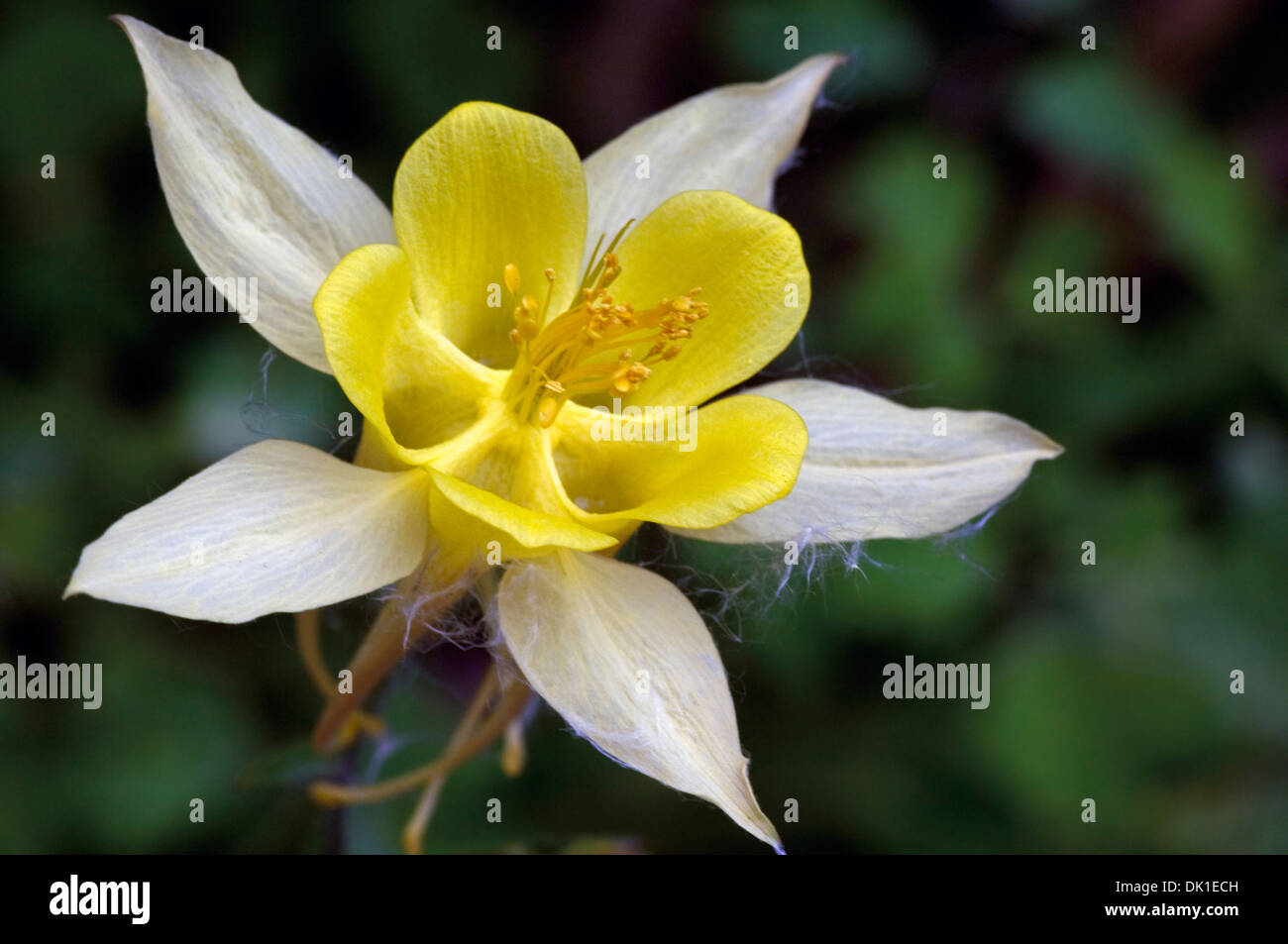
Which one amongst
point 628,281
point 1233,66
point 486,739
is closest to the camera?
point 628,281

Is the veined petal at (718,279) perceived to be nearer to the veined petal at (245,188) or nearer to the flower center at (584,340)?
the flower center at (584,340)

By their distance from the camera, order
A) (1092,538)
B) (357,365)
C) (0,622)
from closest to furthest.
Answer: (357,365) → (0,622) → (1092,538)

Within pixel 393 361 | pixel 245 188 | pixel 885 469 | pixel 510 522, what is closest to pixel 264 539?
pixel 510 522

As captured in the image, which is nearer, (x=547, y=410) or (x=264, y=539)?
(x=264, y=539)

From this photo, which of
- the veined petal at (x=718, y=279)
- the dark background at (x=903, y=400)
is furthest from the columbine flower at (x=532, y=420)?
the dark background at (x=903, y=400)

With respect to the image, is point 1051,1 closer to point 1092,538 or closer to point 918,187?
point 918,187

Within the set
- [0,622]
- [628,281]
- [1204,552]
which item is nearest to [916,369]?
[1204,552]

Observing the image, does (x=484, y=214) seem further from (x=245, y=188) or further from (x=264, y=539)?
(x=264, y=539)
